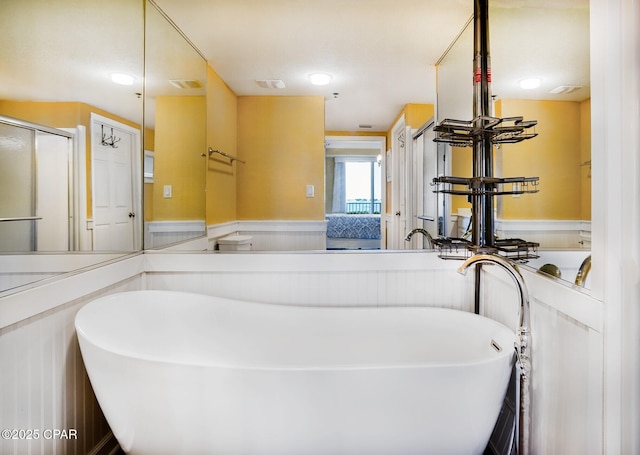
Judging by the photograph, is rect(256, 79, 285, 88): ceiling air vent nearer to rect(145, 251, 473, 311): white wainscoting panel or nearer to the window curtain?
the window curtain

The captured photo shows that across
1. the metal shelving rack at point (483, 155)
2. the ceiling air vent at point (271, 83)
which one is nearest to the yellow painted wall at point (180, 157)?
the ceiling air vent at point (271, 83)

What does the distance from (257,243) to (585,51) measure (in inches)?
59.1

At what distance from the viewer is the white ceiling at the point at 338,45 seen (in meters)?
1.74

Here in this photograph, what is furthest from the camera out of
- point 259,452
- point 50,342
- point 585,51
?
point 50,342

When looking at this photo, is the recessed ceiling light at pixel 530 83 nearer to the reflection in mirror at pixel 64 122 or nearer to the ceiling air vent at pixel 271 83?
the ceiling air vent at pixel 271 83

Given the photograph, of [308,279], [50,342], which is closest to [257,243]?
[308,279]

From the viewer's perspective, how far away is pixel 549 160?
1170 millimetres

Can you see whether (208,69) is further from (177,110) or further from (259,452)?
(259,452)

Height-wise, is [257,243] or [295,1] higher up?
[295,1]

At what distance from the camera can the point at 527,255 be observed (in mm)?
1333

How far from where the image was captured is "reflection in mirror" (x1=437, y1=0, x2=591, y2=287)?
102 cm

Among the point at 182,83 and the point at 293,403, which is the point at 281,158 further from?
the point at 293,403

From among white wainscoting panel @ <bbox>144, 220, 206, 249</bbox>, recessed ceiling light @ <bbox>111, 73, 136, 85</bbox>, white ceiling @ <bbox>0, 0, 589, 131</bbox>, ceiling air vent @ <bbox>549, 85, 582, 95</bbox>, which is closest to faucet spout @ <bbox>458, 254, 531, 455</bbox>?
ceiling air vent @ <bbox>549, 85, 582, 95</bbox>

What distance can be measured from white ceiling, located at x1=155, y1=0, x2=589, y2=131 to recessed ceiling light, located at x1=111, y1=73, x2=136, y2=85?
377 mm
